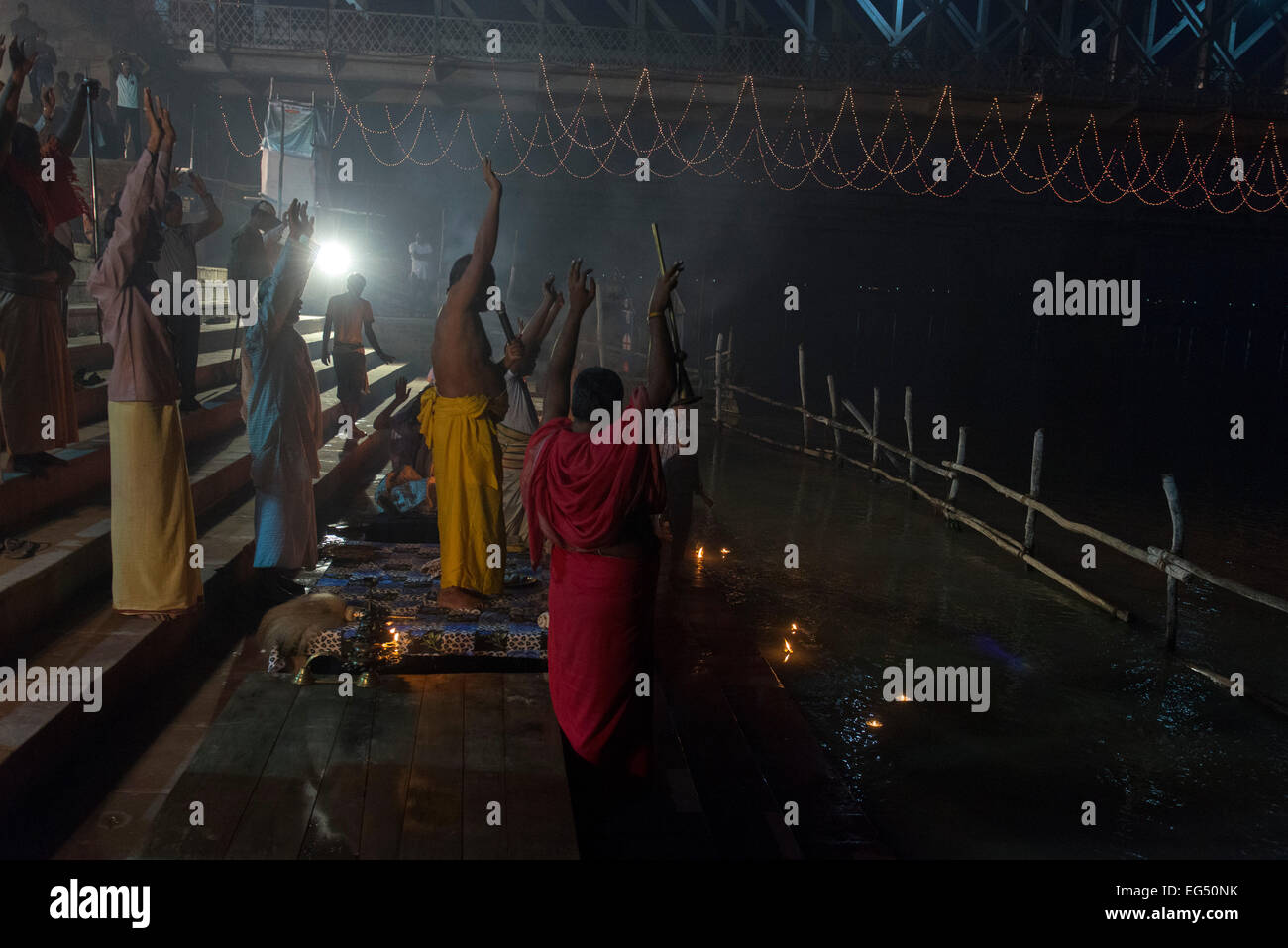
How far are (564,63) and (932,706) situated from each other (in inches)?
731

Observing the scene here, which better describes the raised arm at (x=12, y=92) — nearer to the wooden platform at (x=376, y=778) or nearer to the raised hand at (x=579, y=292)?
the raised hand at (x=579, y=292)

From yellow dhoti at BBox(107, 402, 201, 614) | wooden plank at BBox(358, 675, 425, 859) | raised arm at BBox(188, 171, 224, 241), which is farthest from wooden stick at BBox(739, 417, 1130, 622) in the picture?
raised arm at BBox(188, 171, 224, 241)

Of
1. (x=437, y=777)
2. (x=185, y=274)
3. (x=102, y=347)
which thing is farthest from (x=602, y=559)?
(x=102, y=347)

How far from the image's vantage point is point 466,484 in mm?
4891

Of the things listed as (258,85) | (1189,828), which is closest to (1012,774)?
(1189,828)

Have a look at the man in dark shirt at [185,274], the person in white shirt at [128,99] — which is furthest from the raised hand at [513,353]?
the person in white shirt at [128,99]

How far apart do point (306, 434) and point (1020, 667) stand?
4.86 metres

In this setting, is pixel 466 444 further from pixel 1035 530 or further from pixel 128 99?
pixel 128 99

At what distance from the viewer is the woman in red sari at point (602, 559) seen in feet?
12.6

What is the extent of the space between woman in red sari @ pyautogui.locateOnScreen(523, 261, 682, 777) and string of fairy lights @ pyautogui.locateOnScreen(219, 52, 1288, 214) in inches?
781

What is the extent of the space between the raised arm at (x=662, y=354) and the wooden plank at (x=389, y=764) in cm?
149

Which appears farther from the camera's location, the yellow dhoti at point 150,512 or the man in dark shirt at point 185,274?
the man in dark shirt at point 185,274

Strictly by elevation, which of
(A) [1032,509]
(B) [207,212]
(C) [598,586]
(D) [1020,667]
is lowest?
(D) [1020,667]
